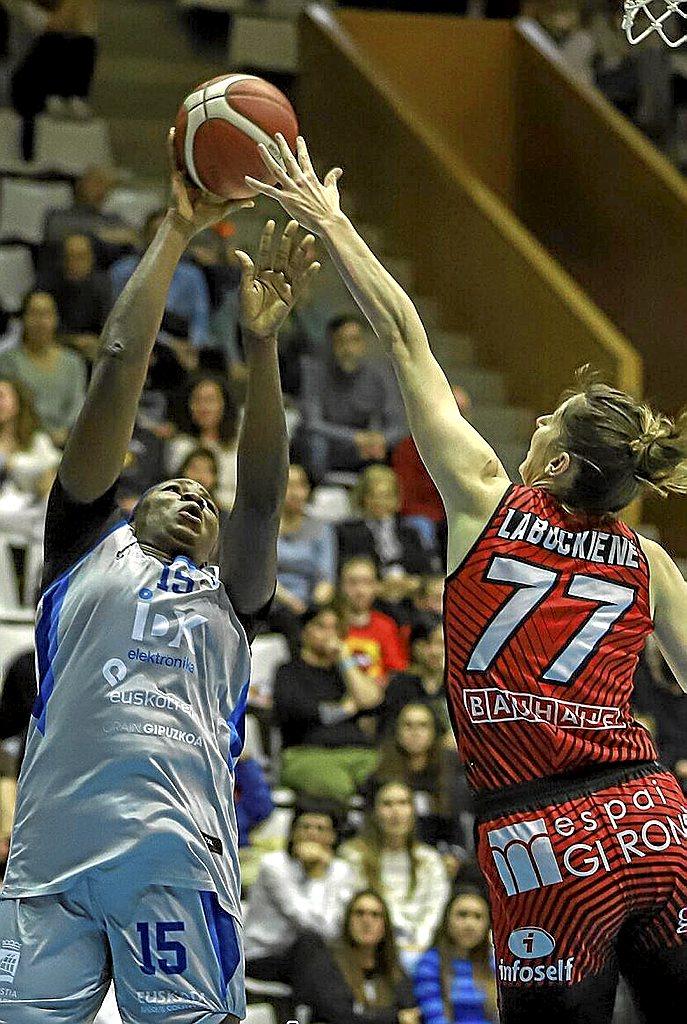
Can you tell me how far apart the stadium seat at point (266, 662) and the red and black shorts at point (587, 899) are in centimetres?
492

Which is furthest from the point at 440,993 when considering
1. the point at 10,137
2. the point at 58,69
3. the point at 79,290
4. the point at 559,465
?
the point at 58,69

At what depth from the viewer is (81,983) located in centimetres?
352

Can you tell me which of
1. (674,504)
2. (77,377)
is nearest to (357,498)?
(77,377)

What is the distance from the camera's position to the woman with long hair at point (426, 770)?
8031mm

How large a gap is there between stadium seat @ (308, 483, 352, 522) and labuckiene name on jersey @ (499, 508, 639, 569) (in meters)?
5.94

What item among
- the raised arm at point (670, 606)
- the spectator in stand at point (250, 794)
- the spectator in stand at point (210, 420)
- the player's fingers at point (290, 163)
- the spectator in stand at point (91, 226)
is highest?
the player's fingers at point (290, 163)

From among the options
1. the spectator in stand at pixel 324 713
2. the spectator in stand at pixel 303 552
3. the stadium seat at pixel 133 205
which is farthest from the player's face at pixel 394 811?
the stadium seat at pixel 133 205

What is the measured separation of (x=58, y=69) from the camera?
12.1m

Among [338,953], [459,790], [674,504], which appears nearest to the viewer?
[338,953]

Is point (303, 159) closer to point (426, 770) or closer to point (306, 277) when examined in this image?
point (306, 277)

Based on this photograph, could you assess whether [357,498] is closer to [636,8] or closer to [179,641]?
[636,8]

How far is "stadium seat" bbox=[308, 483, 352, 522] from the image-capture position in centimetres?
959

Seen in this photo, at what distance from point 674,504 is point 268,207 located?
379 centimetres

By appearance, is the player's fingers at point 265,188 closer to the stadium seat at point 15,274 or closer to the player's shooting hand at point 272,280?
the player's shooting hand at point 272,280
